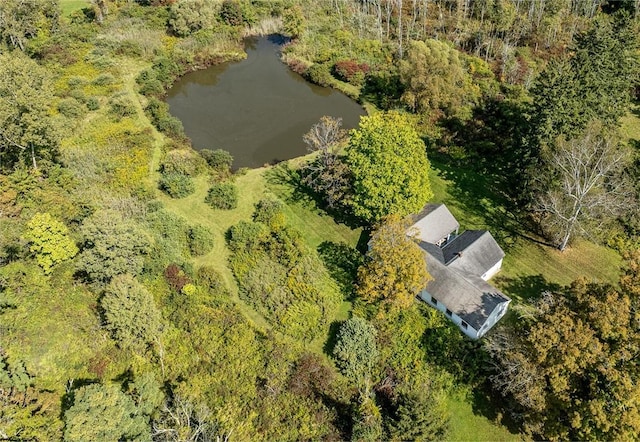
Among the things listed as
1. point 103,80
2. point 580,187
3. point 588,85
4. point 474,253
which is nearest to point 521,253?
point 474,253

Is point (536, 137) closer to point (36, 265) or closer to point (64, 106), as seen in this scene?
point (36, 265)

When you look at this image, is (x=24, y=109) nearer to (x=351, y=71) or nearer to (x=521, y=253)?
(x=351, y=71)

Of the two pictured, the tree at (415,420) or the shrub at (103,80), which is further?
the shrub at (103,80)

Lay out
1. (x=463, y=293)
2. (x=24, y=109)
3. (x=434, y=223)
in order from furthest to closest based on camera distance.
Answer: (x=24, y=109), (x=434, y=223), (x=463, y=293)

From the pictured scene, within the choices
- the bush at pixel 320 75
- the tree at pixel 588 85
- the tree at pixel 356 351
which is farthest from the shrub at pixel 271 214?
the bush at pixel 320 75

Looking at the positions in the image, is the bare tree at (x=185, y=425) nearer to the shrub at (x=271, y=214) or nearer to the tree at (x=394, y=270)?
the tree at (x=394, y=270)

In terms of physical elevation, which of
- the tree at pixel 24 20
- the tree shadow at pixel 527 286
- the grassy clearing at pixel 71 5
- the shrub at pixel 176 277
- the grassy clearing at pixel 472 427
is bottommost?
the grassy clearing at pixel 472 427

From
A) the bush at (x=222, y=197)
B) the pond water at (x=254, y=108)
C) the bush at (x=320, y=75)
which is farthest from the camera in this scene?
the bush at (x=320, y=75)
